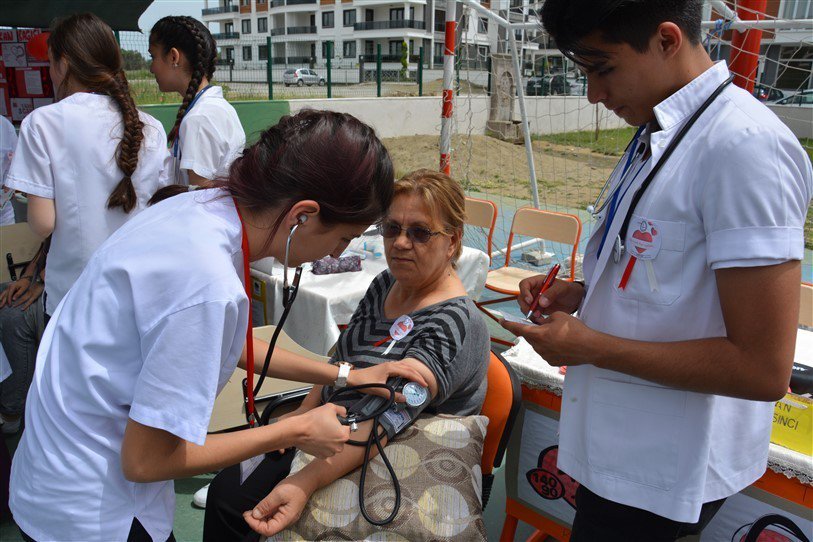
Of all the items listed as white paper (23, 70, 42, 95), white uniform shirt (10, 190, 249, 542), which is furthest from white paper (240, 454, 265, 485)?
white paper (23, 70, 42, 95)

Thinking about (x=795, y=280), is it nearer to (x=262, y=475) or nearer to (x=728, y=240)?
(x=728, y=240)

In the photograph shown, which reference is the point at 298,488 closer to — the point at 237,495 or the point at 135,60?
the point at 237,495

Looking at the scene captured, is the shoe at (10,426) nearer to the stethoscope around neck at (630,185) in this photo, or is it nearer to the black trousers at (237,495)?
the black trousers at (237,495)

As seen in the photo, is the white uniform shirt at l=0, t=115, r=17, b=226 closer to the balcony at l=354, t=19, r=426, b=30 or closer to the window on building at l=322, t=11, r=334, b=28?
the balcony at l=354, t=19, r=426, b=30

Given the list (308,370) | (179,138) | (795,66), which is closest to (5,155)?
(179,138)

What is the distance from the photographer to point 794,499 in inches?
→ 57.0

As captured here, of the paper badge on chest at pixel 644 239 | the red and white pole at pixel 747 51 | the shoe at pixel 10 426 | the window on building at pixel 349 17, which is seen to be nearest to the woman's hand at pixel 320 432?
the paper badge on chest at pixel 644 239

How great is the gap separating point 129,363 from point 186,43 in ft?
7.39

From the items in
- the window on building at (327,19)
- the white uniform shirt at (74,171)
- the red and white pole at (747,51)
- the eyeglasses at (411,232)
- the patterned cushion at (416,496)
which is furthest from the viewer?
the window on building at (327,19)

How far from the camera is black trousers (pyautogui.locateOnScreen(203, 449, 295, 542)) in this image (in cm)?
175

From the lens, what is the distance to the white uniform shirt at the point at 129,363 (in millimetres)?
874

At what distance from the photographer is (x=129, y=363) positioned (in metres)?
0.94

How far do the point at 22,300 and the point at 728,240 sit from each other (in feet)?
9.86

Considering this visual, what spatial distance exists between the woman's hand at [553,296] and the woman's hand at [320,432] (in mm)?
541
